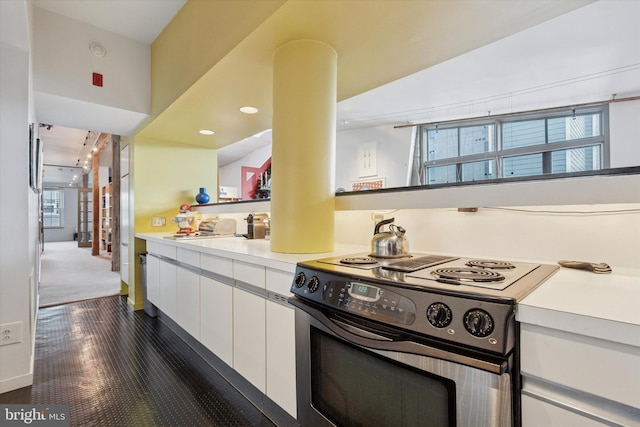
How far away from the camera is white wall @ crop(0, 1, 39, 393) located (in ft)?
6.04

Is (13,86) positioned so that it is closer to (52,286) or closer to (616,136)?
(52,286)

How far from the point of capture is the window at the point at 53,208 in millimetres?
12648

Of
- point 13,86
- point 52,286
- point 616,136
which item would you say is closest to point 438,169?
point 616,136

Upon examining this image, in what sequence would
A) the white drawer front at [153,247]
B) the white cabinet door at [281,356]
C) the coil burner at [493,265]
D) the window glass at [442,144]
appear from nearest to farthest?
the coil burner at [493,265]
the white cabinet door at [281,356]
the white drawer front at [153,247]
the window glass at [442,144]

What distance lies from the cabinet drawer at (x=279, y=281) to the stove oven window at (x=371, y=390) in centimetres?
25

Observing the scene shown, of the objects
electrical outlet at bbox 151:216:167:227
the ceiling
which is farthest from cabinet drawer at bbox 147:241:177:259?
the ceiling

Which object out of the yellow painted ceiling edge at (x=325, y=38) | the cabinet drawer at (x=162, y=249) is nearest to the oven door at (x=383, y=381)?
the yellow painted ceiling edge at (x=325, y=38)

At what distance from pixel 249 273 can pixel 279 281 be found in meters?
0.26

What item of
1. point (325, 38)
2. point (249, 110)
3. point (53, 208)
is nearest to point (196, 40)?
point (249, 110)

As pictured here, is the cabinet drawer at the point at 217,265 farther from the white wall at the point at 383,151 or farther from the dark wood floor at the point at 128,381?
the white wall at the point at 383,151

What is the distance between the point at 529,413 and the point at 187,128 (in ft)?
11.2

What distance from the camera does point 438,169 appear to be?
19.9ft

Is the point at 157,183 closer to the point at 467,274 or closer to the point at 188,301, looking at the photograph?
the point at 188,301

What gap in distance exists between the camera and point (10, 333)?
1.85 meters
